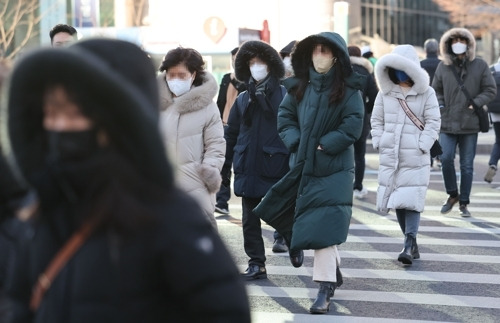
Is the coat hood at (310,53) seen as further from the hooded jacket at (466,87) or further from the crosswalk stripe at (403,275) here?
the hooded jacket at (466,87)

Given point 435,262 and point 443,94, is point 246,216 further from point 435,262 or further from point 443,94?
point 443,94

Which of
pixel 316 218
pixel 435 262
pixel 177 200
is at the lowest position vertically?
pixel 435 262

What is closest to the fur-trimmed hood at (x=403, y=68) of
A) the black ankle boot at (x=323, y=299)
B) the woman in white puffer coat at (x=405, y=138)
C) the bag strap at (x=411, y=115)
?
the woman in white puffer coat at (x=405, y=138)

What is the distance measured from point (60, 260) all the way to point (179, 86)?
4571 millimetres

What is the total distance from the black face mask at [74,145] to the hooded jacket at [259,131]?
226 inches

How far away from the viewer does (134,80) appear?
89.5 inches

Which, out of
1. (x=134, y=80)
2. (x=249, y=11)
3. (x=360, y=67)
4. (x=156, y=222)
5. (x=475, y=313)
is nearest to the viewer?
(x=156, y=222)

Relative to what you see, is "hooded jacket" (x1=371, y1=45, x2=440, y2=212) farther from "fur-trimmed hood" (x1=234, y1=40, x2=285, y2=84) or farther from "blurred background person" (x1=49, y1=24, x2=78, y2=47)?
"blurred background person" (x1=49, y1=24, x2=78, y2=47)

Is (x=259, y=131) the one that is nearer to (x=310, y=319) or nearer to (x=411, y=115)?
(x=411, y=115)

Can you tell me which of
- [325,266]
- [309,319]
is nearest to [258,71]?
[325,266]

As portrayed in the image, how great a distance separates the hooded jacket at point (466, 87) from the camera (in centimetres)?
1070

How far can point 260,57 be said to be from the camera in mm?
8023

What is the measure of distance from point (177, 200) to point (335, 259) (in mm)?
4621

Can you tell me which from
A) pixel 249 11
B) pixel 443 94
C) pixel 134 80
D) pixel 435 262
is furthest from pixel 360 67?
pixel 249 11
